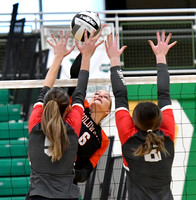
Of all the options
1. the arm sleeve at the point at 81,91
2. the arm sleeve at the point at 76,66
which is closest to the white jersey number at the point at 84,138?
the arm sleeve at the point at 76,66

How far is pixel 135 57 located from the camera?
8742 mm

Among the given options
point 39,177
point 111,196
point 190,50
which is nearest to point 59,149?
point 39,177

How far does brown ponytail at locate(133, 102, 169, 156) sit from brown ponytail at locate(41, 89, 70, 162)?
1.59ft

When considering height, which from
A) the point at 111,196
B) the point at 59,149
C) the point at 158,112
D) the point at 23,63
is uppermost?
the point at 23,63

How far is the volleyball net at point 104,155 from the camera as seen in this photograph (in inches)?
222

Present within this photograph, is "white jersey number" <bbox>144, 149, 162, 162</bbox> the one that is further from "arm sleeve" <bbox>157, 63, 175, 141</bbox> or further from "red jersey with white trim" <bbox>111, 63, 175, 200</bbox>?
"arm sleeve" <bbox>157, 63, 175, 141</bbox>

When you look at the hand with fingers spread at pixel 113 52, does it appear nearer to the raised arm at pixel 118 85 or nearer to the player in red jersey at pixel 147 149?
the raised arm at pixel 118 85

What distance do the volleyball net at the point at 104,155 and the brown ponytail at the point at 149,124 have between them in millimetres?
2419

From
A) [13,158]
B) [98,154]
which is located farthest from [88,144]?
[13,158]

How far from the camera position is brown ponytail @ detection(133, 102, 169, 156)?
3.08 metres

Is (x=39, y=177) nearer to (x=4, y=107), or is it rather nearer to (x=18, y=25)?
(x=4, y=107)

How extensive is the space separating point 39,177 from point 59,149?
0.87 ft

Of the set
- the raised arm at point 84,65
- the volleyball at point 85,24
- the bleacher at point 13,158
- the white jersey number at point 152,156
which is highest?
the volleyball at point 85,24

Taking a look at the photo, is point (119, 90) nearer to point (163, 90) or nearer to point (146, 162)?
point (163, 90)
